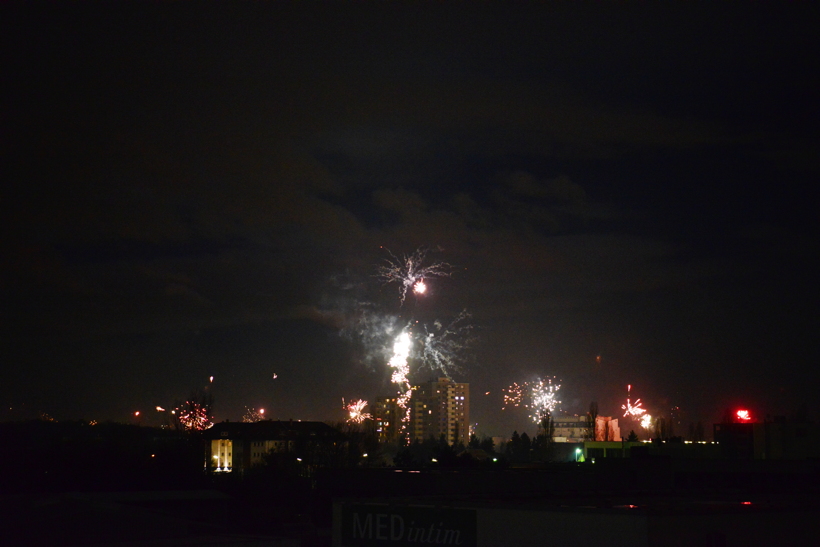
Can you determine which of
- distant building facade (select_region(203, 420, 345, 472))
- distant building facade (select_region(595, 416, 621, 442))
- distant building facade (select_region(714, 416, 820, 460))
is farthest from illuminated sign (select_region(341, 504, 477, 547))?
distant building facade (select_region(595, 416, 621, 442))

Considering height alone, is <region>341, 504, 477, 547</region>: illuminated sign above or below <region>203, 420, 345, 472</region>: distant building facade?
above

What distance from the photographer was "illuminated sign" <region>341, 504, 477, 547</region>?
31.3m

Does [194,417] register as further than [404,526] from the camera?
Yes

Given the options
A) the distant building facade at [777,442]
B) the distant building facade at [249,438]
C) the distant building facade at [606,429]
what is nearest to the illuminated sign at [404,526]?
the distant building facade at [777,442]

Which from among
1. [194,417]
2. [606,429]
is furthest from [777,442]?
[194,417]

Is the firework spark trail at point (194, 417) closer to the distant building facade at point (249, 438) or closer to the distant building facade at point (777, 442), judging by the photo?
the distant building facade at point (249, 438)

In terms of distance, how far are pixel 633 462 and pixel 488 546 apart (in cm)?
2638

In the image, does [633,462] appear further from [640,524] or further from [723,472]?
[640,524]

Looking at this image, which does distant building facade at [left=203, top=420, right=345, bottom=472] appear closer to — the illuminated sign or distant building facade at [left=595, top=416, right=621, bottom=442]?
distant building facade at [left=595, top=416, right=621, bottom=442]

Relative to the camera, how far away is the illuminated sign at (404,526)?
31328 mm

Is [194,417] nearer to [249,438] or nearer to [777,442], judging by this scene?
[249,438]

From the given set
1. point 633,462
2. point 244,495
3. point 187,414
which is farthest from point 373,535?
point 187,414

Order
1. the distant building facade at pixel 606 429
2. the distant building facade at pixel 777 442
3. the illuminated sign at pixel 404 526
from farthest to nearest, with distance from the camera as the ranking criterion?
the distant building facade at pixel 606 429 < the distant building facade at pixel 777 442 < the illuminated sign at pixel 404 526

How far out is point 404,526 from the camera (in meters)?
32.7
